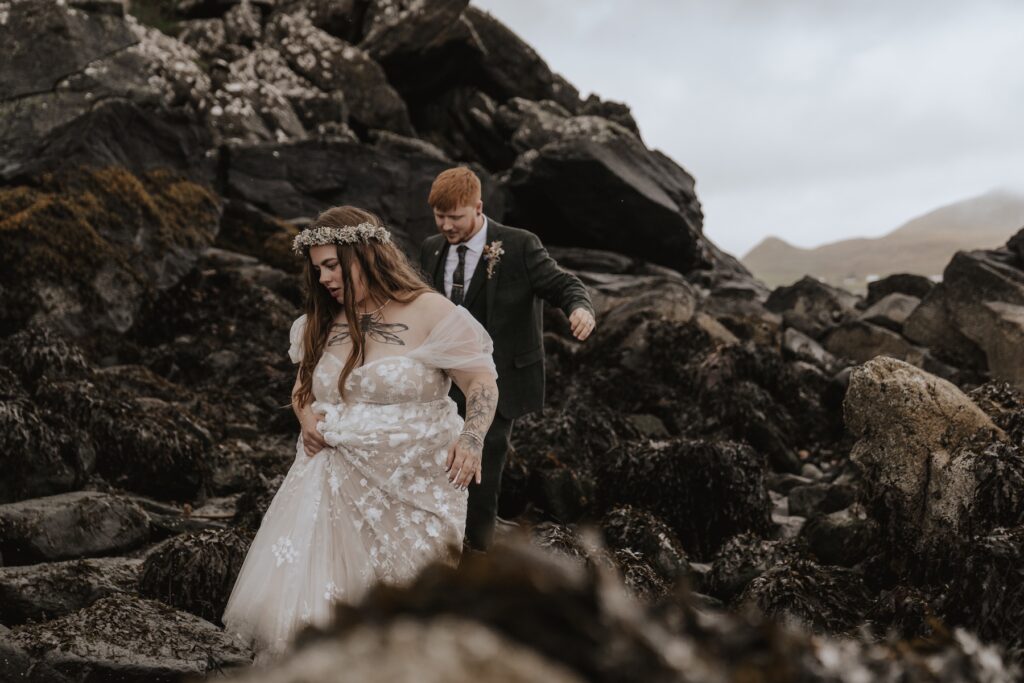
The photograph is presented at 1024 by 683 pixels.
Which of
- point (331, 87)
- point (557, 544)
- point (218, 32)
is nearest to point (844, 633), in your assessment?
point (557, 544)

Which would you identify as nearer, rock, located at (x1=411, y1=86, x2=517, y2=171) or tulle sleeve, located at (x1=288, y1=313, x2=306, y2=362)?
tulle sleeve, located at (x1=288, y1=313, x2=306, y2=362)

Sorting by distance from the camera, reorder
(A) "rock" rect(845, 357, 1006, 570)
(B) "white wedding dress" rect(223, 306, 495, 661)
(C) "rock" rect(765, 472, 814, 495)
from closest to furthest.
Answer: (B) "white wedding dress" rect(223, 306, 495, 661)
(A) "rock" rect(845, 357, 1006, 570)
(C) "rock" rect(765, 472, 814, 495)

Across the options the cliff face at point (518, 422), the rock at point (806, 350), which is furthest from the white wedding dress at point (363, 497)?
the rock at point (806, 350)

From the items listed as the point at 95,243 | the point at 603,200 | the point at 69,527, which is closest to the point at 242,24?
the point at 603,200

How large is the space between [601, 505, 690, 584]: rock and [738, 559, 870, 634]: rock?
81cm

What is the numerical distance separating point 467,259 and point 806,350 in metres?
13.0

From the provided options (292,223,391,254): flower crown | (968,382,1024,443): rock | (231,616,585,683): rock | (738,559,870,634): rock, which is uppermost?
(292,223,391,254): flower crown

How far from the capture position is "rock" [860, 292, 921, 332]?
19.5 metres

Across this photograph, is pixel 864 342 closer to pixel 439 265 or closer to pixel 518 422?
pixel 518 422

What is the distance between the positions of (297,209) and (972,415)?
16.1 metres

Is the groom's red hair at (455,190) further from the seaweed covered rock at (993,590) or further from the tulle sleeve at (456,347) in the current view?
the seaweed covered rock at (993,590)

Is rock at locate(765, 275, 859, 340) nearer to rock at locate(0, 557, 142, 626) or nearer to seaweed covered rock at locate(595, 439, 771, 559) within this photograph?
seaweed covered rock at locate(595, 439, 771, 559)

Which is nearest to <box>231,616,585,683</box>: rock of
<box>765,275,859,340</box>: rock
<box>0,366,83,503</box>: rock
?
<box>0,366,83,503</box>: rock

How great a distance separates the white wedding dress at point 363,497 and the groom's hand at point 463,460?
12 cm
